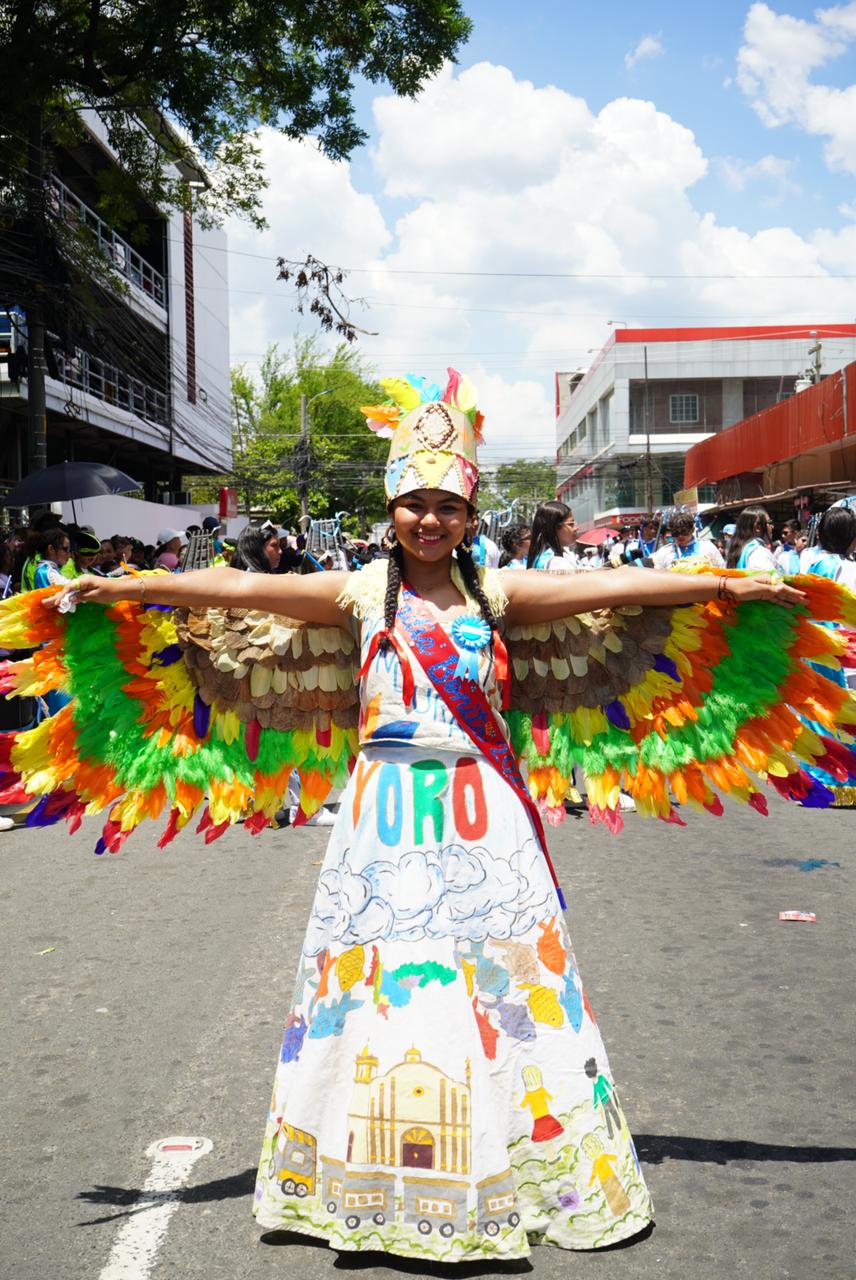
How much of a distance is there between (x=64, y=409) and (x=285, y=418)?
47678 millimetres

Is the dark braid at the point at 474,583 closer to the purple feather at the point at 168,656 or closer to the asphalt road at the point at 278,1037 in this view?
the purple feather at the point at 168,656

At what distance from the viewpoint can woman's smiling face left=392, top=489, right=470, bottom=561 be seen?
3287 mm

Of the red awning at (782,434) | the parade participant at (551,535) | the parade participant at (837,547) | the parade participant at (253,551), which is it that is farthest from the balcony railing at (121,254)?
the parade participant at (837,547)

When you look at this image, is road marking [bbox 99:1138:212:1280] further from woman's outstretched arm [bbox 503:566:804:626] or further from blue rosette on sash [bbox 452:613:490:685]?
woman's outstretched arm [bbox 503:566:804:626]

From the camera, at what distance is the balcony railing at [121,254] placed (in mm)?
25172

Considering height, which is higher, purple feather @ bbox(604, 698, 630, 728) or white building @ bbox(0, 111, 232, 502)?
white building @ bbox(0, 111, 232, 502)

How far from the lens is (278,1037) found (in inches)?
183

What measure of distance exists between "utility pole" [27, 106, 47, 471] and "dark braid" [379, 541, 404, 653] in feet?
43.0

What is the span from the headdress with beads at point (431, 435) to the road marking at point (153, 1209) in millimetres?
1919

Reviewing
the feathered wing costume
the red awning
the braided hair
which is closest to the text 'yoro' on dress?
the braided hair

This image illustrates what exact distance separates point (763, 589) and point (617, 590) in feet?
1.24

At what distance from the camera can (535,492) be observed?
397ft

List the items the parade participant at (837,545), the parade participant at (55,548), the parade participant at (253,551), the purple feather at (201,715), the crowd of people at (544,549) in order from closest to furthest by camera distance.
→ the purple feather at (201,715)
the parade participant at (837,545)
the crowd of people at (544,549)
the parade participant at (253,551)
the parade participant at (55,548)

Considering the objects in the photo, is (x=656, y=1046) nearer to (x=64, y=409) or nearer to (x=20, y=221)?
(x=20, y=221)
